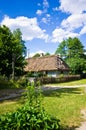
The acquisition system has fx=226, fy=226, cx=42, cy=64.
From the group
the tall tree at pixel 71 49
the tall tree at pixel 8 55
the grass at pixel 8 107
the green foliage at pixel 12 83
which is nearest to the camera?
the grass at pixel 8 107

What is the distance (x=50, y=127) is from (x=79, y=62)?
48.1m

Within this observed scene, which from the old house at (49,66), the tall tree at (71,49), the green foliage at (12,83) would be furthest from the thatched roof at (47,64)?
the green foliage at (12,83)

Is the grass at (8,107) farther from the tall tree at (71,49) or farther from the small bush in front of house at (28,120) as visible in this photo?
the tall tree at (71,49)

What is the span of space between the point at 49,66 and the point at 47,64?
1.36 meters

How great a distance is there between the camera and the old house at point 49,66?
49.4 m

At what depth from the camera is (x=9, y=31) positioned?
33125 mm

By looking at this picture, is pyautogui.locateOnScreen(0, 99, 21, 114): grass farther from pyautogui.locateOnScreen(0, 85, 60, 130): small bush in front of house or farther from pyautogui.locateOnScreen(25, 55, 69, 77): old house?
pyautogui.locateOnScreen(25, 55, 69, 77): old house

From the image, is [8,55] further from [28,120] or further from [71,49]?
[71,49]

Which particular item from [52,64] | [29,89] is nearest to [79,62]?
[52,64]

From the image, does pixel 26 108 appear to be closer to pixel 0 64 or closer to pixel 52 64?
pixel 0 64

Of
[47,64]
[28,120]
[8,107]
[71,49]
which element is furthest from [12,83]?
[71,49]

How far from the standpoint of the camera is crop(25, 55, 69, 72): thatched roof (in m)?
49.7

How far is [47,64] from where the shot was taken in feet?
168

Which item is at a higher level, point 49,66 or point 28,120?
point 49,66
